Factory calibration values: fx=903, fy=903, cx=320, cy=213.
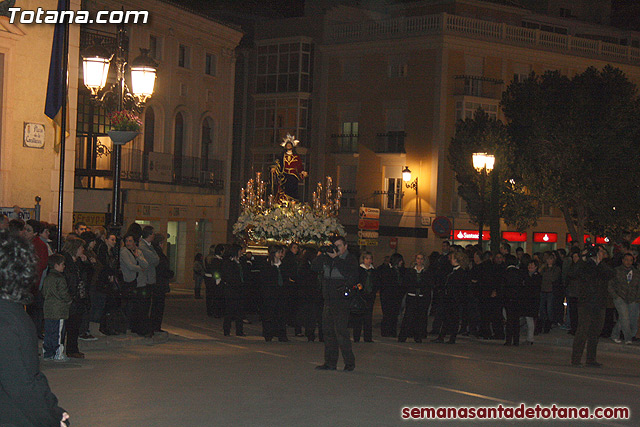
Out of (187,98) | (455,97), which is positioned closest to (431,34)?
(455,97)

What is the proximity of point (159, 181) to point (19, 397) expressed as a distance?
33.2 metres

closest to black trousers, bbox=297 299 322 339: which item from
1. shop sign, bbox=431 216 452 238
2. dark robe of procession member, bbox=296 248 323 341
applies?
dark robe of procession member, bbox=296 248 323 341

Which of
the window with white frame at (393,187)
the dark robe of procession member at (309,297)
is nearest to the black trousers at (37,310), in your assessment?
the dark robe of procession member at (309,297)

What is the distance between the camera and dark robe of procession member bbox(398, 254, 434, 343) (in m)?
18.5

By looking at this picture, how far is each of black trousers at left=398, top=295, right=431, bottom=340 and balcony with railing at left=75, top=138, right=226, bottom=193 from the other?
18.5 meters

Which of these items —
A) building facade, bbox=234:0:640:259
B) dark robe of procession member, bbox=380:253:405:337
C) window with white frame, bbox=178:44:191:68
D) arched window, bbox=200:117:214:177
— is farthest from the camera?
building facade, bbox=234:0:640:259

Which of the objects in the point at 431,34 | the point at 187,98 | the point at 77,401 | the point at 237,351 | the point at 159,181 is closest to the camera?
the point at 77,401

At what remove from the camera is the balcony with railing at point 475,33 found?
157 ft

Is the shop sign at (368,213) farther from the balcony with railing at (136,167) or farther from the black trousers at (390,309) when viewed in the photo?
the balcony with railing at (136,167)

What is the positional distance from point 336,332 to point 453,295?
611cm

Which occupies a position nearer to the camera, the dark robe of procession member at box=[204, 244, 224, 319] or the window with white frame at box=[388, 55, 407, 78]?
the dark robe of procession member at box=[204, 244, 224, 319]

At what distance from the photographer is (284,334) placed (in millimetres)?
18125

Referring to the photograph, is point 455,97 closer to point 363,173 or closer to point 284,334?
point 363,173

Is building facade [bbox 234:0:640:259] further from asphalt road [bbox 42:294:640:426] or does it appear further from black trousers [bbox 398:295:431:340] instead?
asphalt road [bbox 42:294:640:426]
